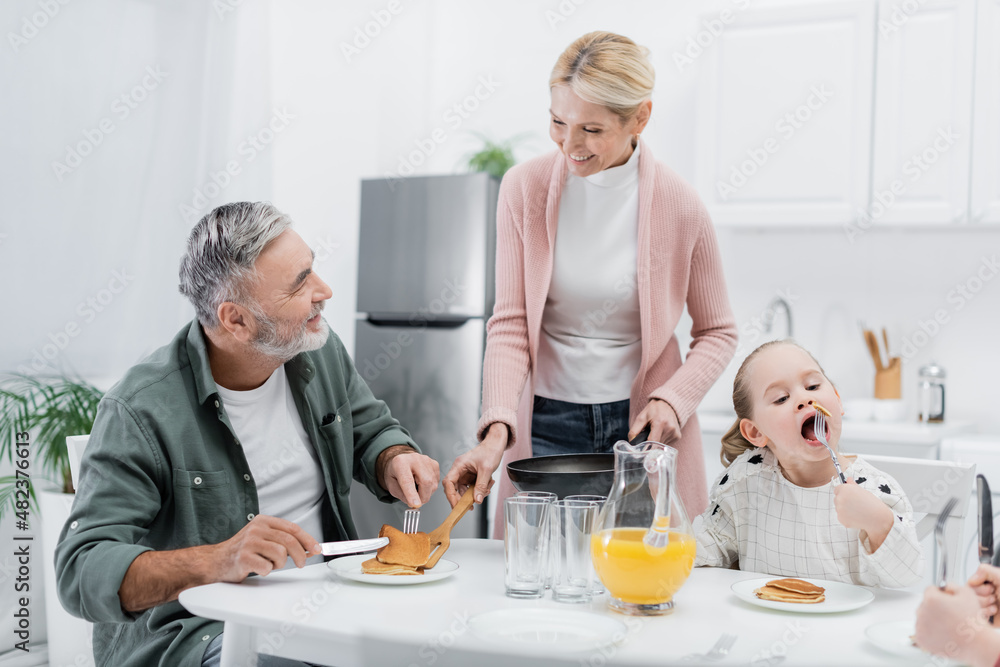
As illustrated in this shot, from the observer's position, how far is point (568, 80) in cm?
156

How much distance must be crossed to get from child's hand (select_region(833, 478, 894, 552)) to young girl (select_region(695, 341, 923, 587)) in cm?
11

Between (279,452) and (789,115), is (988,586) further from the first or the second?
(789,115)

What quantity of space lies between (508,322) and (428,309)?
5.22 ft

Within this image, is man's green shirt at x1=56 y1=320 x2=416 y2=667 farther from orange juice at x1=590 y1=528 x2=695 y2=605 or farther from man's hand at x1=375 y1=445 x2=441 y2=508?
orange juice at x1=590 y1=528 x2=695 y2=605

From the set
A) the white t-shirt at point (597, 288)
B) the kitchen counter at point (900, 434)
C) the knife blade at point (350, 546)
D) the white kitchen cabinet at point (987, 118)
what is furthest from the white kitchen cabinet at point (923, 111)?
the knife blade at point (350, 546)

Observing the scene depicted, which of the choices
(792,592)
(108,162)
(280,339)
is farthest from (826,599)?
(108,162)

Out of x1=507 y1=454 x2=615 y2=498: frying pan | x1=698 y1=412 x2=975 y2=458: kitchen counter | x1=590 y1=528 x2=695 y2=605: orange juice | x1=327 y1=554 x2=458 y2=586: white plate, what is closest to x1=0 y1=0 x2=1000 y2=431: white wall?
x1=698 y1=412 x2=975 y2=458: kitchen counter

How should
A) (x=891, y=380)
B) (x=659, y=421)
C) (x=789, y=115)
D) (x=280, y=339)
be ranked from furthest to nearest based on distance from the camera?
(x=891, y=380) → (x=789, y=115) → (x=659, y=421) → (x=280, y=339)

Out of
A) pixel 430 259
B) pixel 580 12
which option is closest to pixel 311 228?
pixel 430 259

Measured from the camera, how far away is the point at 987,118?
2.81 m

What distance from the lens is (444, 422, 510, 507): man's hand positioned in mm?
1364

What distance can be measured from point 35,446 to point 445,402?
56.2 inches

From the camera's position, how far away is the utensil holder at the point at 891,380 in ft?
10.5

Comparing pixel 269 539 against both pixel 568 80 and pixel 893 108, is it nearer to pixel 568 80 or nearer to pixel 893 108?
pixel 568 80
